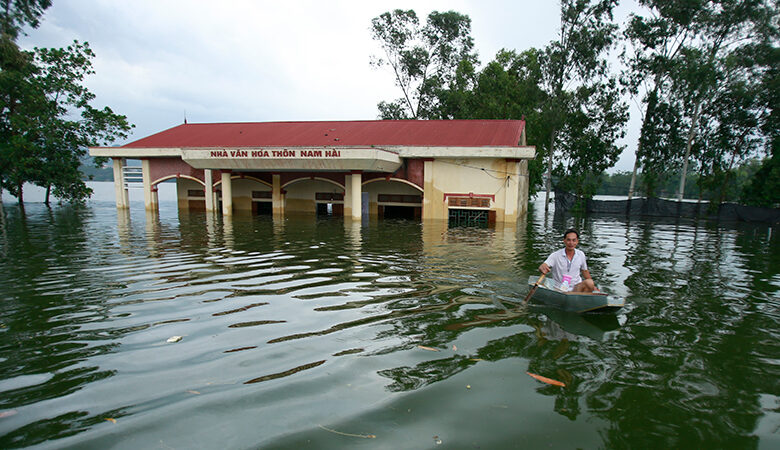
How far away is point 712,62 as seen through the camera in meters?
29.4

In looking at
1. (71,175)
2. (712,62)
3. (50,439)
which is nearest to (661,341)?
(50,439)

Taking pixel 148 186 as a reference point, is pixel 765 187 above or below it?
below

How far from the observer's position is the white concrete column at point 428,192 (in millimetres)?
25422

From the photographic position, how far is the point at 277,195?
28.9 metres

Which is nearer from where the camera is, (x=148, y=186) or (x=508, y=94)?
(x=148, y=186)

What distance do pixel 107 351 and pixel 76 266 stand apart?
266 inches

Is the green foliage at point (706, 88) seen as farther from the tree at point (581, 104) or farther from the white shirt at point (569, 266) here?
the white shirt at point (569, 266)

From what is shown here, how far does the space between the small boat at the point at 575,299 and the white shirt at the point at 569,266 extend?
0.73 feet

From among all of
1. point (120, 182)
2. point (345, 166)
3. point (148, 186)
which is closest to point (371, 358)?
point (345, 166)

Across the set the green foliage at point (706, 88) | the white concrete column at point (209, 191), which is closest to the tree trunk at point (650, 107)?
the green foliage at point (706, 88)

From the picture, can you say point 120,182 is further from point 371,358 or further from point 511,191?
point 371,358

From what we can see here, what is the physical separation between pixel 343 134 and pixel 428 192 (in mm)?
7850

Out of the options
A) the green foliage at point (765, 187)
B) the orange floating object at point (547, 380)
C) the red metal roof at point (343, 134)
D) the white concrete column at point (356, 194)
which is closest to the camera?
the orange floating object at point (547, 380)

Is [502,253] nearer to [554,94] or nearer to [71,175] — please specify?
[554,94]
